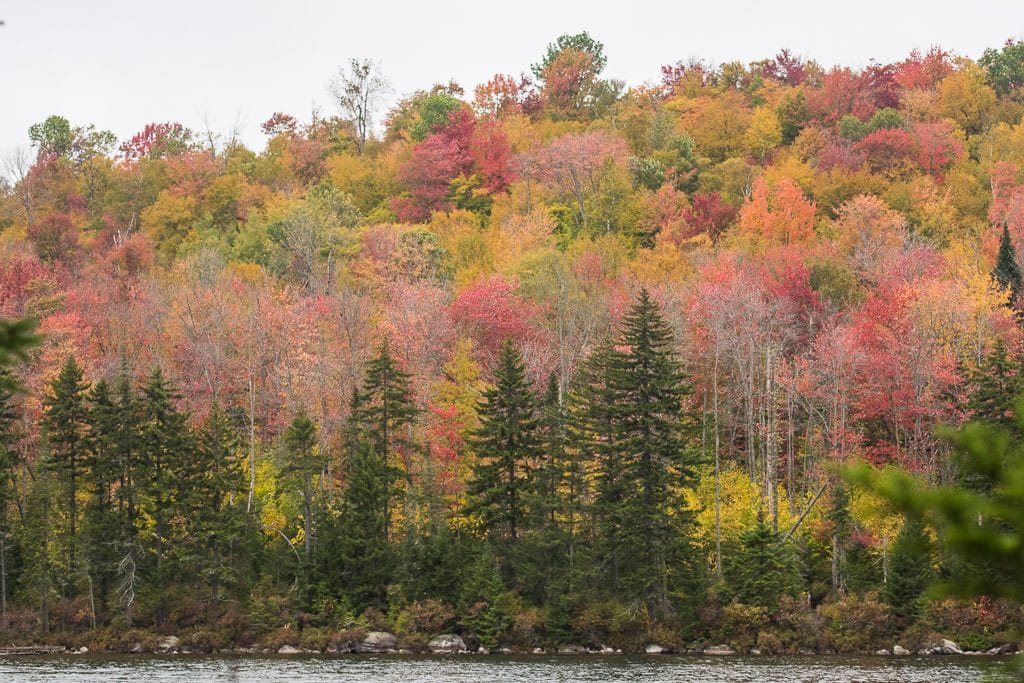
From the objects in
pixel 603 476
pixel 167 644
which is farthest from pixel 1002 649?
pixel 167 644

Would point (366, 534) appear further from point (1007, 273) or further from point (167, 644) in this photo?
point (1007, 273)

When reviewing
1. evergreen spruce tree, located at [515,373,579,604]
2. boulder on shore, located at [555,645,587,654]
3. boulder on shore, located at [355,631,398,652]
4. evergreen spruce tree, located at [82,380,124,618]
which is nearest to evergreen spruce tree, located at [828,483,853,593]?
boulder on shore, located at [555,645,587,654]

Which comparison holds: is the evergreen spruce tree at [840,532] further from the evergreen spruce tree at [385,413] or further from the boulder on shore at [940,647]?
the evergreen spruce tree at [385,413]

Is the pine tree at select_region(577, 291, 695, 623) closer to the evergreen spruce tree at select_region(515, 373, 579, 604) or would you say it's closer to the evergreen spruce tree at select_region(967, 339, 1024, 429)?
the evergreen spruce tree at select_region(515, 373, 579, 604)

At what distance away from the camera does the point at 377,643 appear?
55812 millimetres

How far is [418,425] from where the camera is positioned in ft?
215

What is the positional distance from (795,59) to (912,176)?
42.5 metres

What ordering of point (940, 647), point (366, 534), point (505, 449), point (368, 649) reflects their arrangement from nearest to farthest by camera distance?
point (940, 647), point (368, 649), point (366, 534), point (505, 449)

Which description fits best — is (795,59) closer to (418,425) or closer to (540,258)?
(540,258)

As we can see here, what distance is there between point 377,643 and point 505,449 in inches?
408

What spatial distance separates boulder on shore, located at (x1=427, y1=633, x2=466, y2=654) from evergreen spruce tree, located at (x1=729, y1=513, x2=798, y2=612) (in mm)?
11820

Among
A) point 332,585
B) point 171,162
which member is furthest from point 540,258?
point 171,162

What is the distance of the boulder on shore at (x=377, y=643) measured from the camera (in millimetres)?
55625

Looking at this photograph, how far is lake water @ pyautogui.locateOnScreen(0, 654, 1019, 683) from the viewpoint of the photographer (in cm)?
4347
